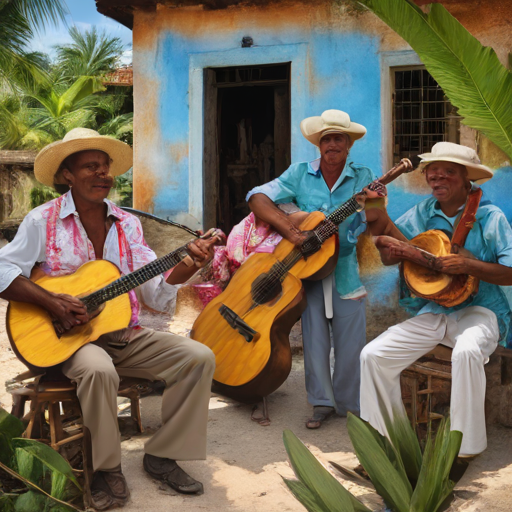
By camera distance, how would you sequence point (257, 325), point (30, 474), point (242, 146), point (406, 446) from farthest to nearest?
point (242, 146)
point (257, 325)
point (30, 474)
point (406, 446)

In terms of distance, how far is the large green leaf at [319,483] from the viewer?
2.05 m

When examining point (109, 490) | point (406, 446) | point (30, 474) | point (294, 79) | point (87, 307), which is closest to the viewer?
point (406, 446)

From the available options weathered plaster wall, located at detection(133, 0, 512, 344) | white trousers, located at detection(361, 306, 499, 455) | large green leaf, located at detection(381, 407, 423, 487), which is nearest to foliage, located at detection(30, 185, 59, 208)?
weathered plaster wall, located at detection(133, 0, 512, 344)

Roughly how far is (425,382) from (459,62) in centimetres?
208

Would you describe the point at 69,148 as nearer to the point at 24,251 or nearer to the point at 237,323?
the point at 24,251

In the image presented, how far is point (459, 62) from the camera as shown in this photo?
10.5 feet

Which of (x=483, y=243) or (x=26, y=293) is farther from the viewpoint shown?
(x=483, y=243)

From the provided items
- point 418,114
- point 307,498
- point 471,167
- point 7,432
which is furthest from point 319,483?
point 418,114

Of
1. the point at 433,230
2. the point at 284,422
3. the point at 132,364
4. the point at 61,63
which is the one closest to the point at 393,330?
the point at 433,230

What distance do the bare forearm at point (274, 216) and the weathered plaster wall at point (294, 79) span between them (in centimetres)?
260

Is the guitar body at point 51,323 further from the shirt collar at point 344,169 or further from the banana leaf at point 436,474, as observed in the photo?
the banana leaf at point 436,474

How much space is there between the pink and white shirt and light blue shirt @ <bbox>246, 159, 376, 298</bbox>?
4.07 feet

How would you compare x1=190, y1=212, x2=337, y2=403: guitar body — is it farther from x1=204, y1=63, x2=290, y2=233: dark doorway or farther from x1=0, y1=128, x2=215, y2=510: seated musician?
x1=204, y1=63, x2=290, y2=233: dark doorway

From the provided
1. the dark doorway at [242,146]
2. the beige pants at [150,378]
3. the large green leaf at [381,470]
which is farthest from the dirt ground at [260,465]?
the dark doorway at [242,146]
